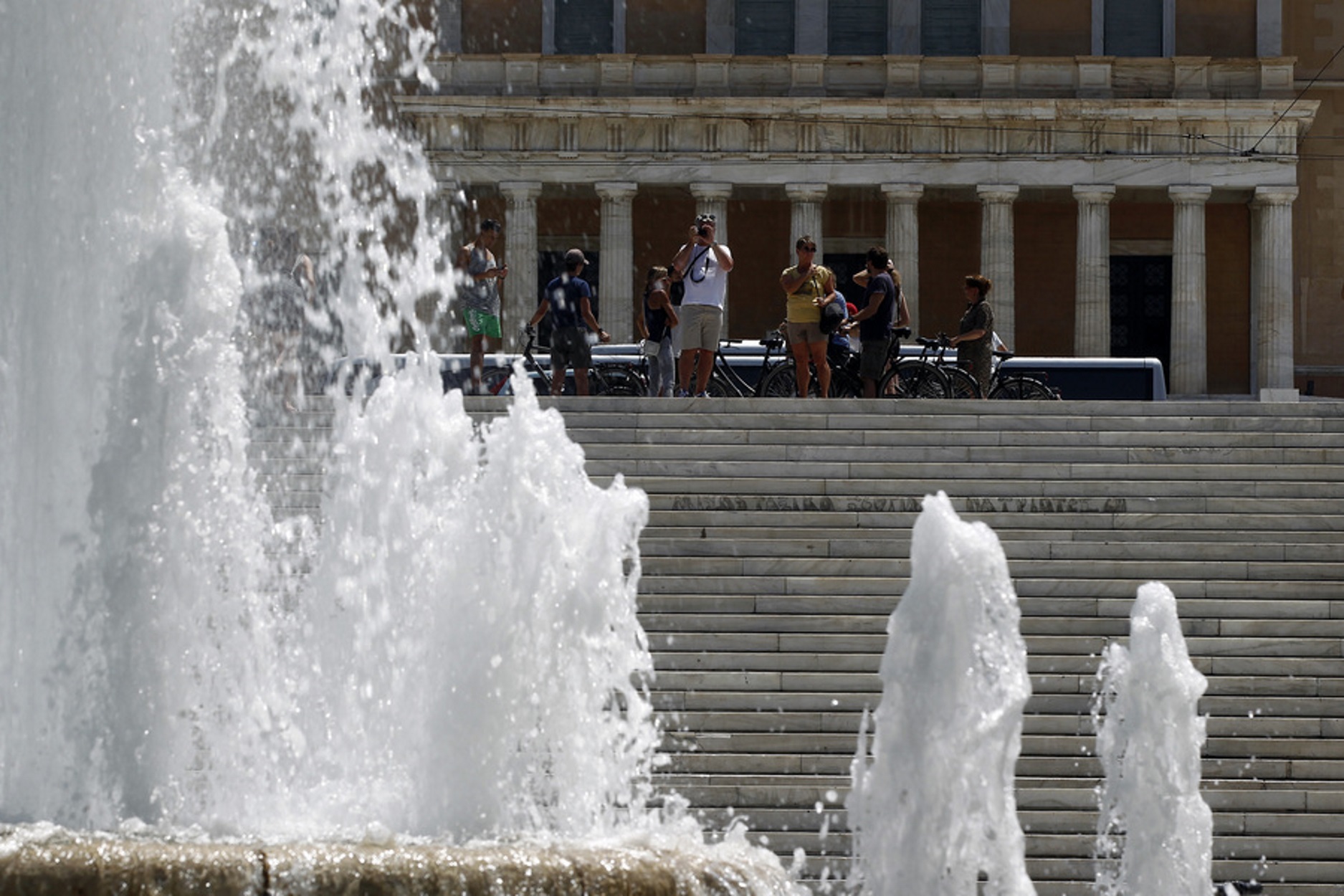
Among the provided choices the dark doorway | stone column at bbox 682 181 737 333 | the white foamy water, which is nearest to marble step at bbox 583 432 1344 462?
the white foamy water

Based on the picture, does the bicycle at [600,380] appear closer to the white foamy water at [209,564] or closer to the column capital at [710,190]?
the white foamy water at [209,564]

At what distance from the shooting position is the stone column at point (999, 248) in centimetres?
4047

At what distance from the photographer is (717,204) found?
4091cm

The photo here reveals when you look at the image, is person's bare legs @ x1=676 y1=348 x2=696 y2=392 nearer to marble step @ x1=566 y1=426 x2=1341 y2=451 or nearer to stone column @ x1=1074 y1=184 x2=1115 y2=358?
marble step @ x1=566 y1=426 x2=1341 y2=451

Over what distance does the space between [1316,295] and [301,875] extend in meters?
39.1

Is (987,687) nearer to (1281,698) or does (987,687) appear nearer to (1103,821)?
(1103,821)

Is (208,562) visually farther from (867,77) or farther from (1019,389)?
(867,77)

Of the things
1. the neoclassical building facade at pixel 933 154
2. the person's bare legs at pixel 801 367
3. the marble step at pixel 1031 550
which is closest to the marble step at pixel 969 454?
the marble step at pixel 1031 550

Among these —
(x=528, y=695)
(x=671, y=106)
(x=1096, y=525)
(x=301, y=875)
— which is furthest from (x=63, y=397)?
(x=671, y=106)

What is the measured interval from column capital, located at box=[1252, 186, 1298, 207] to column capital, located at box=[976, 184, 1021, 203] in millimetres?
4487

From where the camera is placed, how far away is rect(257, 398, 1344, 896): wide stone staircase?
10.4 meters

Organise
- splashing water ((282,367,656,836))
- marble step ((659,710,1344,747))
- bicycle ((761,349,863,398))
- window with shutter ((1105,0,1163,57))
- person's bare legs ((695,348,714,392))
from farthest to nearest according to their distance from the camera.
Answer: window with shutter ((1105,0,1163,57)) → bicycle ((761,349,863,398)) → person's bare legs ((695,348,714,392)) → marble step ((659,710,1344,747)) → splashing water ((282,367,656,836))

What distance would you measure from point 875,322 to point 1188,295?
24.3 metres

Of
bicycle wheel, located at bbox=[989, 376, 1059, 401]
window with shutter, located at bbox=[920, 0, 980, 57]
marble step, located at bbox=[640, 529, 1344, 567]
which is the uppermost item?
window with shutter, located at bbox=[920, 0, 980, 57]
